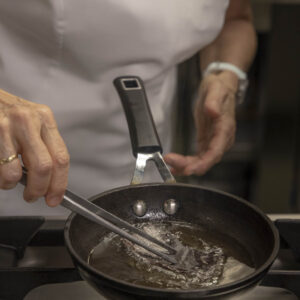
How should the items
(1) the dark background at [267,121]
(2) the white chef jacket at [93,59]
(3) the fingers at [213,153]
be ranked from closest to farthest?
(2) the white chef jacket at [93,59] → (3) the fingers at [213,153] → (1) the dark background at [267,121]

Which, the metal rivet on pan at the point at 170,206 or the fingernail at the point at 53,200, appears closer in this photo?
the fingernail at the point at 53,200

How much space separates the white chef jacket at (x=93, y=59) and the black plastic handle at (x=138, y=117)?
0.32 feet

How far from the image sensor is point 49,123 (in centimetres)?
57

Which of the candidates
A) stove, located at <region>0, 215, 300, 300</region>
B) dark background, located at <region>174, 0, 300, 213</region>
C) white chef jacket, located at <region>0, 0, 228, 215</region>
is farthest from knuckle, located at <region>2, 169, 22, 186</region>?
dark background, located at <region>174, 0, 300, 213</region>

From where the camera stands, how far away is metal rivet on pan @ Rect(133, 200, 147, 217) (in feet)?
2.26

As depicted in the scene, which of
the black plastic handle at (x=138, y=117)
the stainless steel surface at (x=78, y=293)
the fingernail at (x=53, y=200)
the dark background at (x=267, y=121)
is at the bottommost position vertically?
the dark background at (x=267, y=121)

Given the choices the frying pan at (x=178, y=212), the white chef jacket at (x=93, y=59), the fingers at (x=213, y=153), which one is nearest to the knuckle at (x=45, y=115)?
the frying pan at (x=178, y=212)

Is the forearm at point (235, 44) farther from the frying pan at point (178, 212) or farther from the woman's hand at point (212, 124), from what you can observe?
the frying pan at point (178, 212)

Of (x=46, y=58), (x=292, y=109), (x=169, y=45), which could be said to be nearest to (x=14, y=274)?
(x=46, y=58)

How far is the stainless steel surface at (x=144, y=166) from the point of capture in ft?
2.28

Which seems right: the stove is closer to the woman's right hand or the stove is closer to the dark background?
the woman's right hand

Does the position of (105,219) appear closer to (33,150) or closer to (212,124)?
(33,150)

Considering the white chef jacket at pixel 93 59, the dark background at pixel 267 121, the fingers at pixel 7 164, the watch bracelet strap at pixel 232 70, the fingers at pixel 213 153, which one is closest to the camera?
the fingers at pixel 7 164

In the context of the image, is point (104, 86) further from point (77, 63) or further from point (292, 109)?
point (292, 109)
